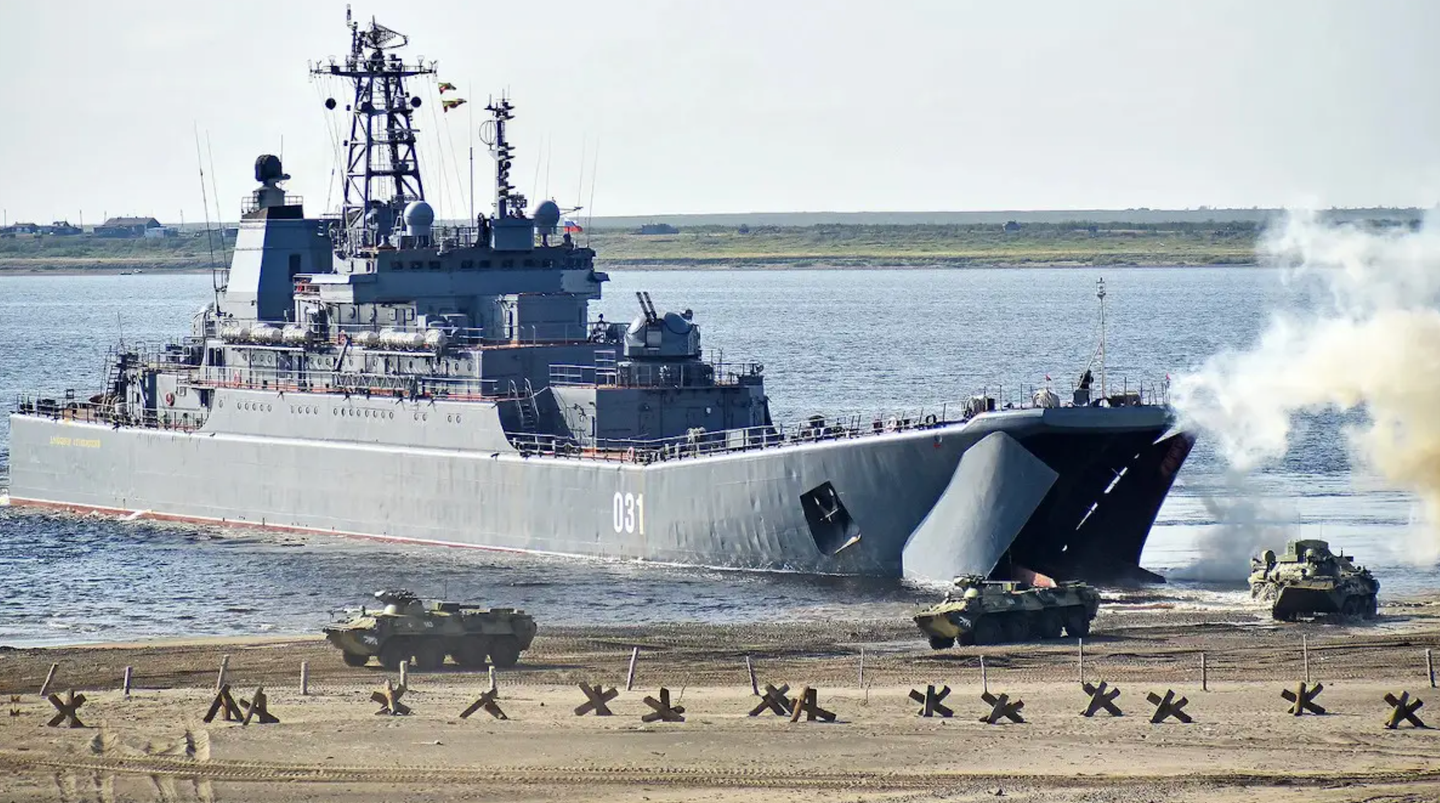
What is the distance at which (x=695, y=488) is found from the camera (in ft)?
134

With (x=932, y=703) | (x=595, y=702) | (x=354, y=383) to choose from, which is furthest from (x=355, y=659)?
(x=354, y=383)

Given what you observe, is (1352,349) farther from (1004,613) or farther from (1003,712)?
(1003,712)

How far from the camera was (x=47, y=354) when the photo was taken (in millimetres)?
106562

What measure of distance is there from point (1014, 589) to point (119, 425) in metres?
27.4

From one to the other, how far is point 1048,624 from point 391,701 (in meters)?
10.9

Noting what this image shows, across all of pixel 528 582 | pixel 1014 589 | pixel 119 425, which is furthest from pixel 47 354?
pixel 1014 589

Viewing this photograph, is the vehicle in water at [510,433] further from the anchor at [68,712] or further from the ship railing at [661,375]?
the anchor at [68,712]

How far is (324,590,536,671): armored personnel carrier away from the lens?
3166cm

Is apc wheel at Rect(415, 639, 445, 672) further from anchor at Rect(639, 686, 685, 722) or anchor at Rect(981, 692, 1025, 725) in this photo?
anchor at Rect(981, 692, 1025, 725)

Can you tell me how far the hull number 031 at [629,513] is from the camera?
42.0 meters

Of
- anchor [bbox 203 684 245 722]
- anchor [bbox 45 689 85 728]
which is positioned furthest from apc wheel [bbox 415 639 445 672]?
anchor [bbox 45 689 85 728]

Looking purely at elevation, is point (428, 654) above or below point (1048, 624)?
below

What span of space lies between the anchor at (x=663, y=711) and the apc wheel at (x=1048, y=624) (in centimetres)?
822

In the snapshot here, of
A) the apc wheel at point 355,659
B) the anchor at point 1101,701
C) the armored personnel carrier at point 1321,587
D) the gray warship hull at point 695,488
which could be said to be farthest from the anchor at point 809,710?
the armored personnel carrier at point 1321,587
